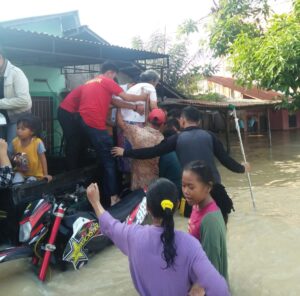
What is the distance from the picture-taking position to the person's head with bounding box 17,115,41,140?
4412mm

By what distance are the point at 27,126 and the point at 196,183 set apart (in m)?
2.58

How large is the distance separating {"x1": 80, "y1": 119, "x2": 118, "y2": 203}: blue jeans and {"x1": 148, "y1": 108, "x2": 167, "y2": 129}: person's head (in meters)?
0.64

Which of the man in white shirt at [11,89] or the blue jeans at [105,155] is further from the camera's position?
the blue jeans at [105,155]

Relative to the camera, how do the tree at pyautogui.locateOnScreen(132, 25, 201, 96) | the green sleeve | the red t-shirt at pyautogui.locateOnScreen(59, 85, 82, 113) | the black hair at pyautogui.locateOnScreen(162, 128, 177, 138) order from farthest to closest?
the tree at pyautogui.locateOnScreen(132, 25, 201, 96), the black hair at pyautogui.locateOnScreen(162, 128, 177, 138), the red t-shirt at pyautogui.locateOnScreen(59, 85, 82, 113), the green sleeve

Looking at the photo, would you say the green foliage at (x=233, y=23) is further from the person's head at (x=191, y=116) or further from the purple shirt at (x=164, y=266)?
the purple shirt at (x=164, y=266)

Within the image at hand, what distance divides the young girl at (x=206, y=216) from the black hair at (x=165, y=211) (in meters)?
0.43

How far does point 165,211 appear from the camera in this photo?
2018 mm

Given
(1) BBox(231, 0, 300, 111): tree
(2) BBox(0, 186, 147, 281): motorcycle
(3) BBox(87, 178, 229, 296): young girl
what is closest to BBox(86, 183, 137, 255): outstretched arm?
(3) BBox(87, 178, 229, 296): young girl

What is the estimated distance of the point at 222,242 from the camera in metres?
2.51

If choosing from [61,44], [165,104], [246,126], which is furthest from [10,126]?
[246,126]

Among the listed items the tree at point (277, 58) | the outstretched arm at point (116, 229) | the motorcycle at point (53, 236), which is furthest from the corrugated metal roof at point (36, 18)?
the outstretched arm at point (116, 229)

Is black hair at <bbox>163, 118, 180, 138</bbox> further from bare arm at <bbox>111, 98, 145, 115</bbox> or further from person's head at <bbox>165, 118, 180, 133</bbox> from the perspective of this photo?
bare arm at <bbox>111, 98, 145, 115</bbox>

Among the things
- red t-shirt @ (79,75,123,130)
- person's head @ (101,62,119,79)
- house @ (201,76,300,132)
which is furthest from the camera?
house @ (201,76,300,132)

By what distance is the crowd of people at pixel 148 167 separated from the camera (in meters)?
2.01
